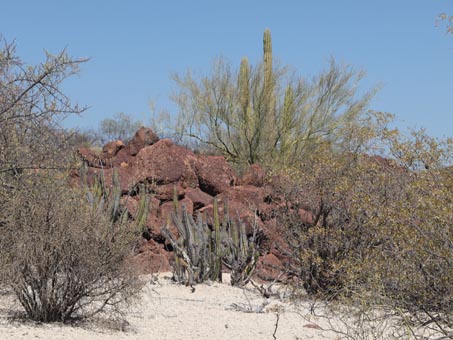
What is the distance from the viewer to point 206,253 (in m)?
13.0

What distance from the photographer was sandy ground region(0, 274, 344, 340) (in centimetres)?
819

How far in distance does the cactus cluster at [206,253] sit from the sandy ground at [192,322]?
29.2 inches

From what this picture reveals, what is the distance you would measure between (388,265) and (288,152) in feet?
58.4

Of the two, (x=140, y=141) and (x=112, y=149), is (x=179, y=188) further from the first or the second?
(x=112, y=149)

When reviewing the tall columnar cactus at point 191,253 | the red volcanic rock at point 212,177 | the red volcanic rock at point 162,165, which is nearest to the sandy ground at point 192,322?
the tall columnar cactus at point 191,253

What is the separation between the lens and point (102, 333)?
27.2 ft

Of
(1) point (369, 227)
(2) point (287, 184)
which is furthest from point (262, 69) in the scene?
(1) point (369, 227)

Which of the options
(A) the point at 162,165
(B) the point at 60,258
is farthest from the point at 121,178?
(B) the point at 60,258

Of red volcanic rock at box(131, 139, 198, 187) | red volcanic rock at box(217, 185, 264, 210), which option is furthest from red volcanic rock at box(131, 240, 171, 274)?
red volcanic rock at box(217, 185, 264, 210)

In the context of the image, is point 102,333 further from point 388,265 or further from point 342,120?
point 342,120

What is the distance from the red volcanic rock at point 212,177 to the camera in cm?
1670

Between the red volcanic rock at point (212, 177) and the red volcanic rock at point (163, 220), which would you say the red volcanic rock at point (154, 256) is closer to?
the red volcanic rock at point (163, 220)

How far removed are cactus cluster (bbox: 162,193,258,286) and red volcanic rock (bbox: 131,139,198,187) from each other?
276 cm

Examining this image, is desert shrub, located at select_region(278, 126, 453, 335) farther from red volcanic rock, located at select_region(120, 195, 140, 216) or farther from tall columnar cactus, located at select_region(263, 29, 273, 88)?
tall columnar cactus, located at select_region(263, 29, 273, 88)
